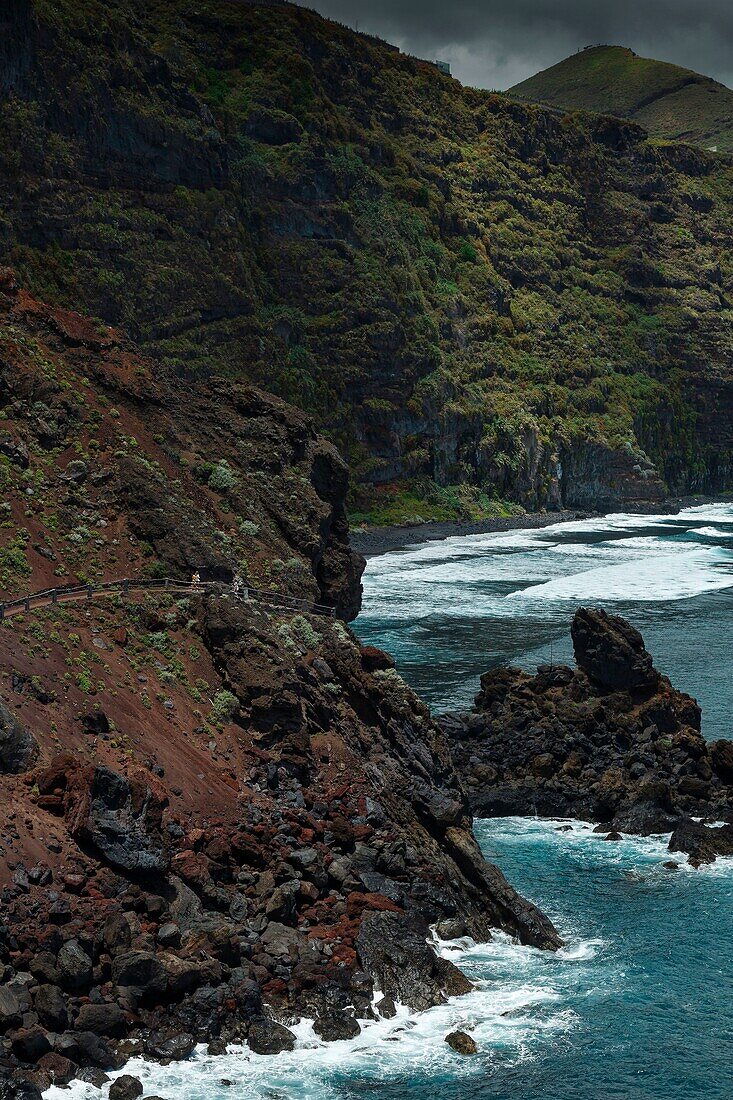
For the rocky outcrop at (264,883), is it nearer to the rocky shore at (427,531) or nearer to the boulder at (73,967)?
the boulder at (73,967)

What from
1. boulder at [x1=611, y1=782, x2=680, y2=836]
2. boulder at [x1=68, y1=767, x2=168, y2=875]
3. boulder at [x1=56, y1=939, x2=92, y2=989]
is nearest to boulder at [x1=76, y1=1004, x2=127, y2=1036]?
boulder at [x1=56, y1=939, x2=92, y2=989]

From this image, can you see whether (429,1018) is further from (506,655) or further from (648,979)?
(506,655)

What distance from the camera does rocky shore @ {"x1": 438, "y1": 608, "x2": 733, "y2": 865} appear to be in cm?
5512

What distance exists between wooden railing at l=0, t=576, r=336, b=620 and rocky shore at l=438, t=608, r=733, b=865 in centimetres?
1541

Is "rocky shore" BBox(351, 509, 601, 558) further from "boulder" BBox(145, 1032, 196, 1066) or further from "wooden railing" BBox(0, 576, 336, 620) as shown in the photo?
"boulder" BBox(145, 1032, 196, 1066)

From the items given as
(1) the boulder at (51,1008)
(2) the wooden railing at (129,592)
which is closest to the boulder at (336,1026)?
(1) the boulder at (51,1008)

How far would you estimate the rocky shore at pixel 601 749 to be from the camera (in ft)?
181

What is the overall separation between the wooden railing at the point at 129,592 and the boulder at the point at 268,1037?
13651 millimetres

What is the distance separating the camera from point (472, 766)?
199 feet

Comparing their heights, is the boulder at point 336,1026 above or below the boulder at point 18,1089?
below

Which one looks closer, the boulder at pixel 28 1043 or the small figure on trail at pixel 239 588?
the boulder at pixel 28 1043

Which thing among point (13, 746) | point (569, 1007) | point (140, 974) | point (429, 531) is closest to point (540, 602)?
point (429, 531)

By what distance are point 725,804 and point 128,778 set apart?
31.3 m

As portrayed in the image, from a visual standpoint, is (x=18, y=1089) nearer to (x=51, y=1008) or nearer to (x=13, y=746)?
(x=51, y=1008)
